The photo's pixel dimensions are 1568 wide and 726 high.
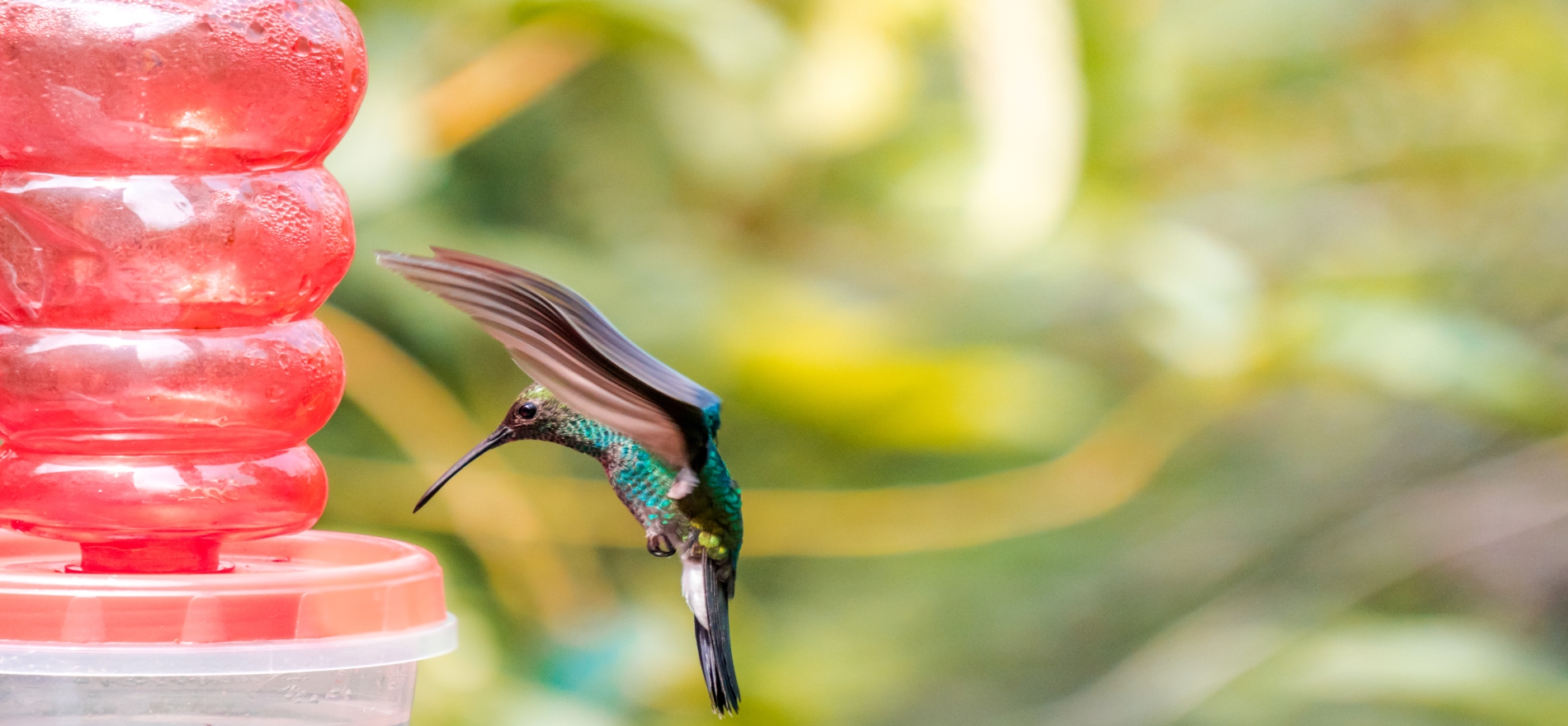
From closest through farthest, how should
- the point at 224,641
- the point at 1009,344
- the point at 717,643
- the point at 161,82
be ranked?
the point at 224,641, the point at 161,82, the point at 717,643, the point at 1009,344

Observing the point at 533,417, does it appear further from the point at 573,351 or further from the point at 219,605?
the point at 219,605

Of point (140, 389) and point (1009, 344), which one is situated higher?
point (1009, 344)

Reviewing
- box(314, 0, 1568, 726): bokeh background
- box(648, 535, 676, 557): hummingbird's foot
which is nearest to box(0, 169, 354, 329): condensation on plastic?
box(648, 535, 676, 557): hummingbird's foot

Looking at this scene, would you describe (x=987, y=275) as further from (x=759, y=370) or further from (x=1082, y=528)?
(x=1082, y=528)

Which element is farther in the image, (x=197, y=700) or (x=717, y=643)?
(x=717, y=643)

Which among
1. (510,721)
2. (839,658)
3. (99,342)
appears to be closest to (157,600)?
(99,342)

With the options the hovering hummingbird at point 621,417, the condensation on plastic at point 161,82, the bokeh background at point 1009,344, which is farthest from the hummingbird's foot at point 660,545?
the bokeh background at point 1009,344

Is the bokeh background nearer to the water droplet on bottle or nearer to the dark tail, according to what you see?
the dark tail

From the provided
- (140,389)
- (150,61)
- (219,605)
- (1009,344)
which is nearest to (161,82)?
(150,61)
